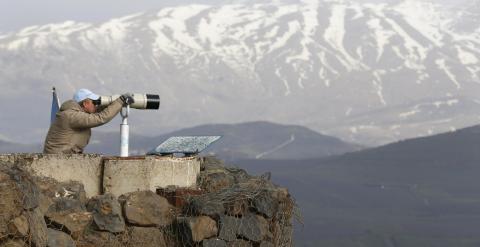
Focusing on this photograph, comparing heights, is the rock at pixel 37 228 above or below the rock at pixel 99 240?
above

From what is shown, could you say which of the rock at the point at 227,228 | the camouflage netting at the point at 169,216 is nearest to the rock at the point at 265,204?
the camouflage netting at the point at 169,216

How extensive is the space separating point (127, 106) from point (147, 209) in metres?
1.47

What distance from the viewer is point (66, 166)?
11.6 m

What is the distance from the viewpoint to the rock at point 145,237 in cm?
1109

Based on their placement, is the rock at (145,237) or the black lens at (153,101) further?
the black lens at (153,101)

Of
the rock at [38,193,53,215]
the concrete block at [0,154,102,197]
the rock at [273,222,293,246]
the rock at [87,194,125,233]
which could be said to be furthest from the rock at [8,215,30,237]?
the rock at [273,222,293,246]

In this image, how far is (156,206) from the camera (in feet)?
37.2

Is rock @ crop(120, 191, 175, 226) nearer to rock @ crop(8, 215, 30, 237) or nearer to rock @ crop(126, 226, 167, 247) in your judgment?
rock @ crop(126, 226, 167, 247)

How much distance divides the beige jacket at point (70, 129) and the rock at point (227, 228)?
1.84m

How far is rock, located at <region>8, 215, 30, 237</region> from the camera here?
9227mm

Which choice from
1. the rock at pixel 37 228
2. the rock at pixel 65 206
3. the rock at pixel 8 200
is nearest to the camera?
the rock at pixel 8 200

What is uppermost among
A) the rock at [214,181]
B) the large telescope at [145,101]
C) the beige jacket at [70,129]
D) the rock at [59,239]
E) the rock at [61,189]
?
the large telescope at [145,101]

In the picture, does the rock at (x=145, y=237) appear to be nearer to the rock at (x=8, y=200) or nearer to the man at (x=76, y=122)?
the man at (x=76, y=122)

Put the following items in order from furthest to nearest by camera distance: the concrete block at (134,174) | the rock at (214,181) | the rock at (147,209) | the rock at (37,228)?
the rock at (214,181) → the concrete block at (134,174) → the rock at (147,209) → the rock at (37,228)
